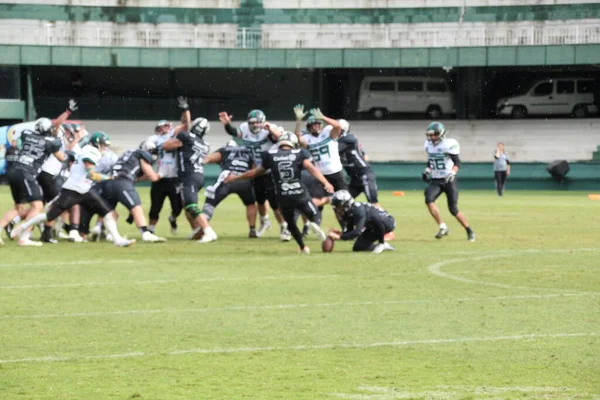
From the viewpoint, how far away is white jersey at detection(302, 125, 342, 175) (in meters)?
20.9

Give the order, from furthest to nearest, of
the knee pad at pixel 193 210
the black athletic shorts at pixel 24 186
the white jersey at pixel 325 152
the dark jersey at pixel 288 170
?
the white jersey at pixel 325 152 < the knee pad at pixel 193 210 < the black athletic shorts at pixel 24 186 < the dark jersey at pixel 288 170

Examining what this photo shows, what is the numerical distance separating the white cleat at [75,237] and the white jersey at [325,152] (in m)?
4.03

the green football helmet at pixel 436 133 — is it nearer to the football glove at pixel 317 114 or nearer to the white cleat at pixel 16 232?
the football glove at pixel 317 114

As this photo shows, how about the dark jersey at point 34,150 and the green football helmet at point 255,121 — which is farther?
the green football helmet at point 255,121

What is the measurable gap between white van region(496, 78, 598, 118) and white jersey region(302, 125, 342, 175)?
36.7 meters

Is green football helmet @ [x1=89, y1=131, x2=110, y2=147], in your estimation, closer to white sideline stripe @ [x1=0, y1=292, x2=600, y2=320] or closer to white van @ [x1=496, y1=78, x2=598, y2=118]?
white sideline stripe @ [x1=0, y1=292, x2=600, y2=320]

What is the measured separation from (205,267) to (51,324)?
529 cm

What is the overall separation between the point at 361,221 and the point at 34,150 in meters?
5.80

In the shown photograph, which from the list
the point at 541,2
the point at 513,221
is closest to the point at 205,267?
the point at 513,221

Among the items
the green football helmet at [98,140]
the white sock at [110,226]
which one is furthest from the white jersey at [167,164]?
the white sock at [110,226]

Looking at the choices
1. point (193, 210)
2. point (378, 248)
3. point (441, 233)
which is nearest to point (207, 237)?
point (193, 210)

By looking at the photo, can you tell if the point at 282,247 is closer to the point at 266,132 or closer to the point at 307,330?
the point at 266,132

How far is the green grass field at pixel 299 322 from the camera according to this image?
27.3ft

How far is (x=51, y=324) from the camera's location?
11055 mm
